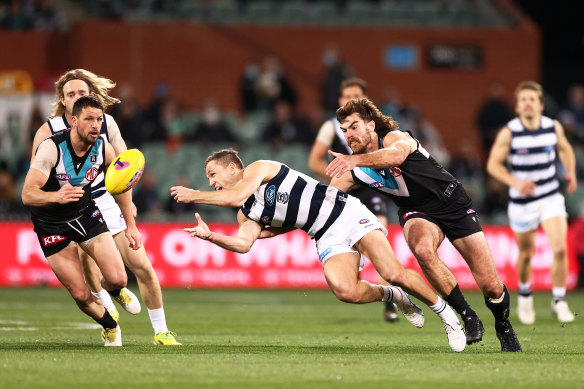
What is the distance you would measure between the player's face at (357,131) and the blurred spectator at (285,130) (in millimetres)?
11558

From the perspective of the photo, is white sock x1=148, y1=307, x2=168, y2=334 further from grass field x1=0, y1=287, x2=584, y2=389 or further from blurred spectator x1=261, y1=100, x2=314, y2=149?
blurred spectator x1=261, y1=100, x2=314, y2=149

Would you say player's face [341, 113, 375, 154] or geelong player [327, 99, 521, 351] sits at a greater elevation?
player's face [341, 113, 375, 154]

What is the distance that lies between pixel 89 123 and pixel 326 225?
6.71 feet

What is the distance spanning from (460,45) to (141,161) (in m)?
17.0

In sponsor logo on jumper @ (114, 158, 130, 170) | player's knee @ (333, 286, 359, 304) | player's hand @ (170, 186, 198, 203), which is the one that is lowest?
player's knee @ (333, 286, 359, 304)

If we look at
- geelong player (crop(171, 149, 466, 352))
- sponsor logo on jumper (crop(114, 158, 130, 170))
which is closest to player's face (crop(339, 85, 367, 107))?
geelong player (crop(171, 149, 466, 352))

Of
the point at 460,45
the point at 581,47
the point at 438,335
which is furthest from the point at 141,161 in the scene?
the point at 581,47

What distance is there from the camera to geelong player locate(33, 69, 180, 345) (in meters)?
8.74

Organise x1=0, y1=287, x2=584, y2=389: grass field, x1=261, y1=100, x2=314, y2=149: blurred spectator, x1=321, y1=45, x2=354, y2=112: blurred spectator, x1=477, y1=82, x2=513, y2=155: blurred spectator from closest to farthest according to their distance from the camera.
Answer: x1=0, y1=287, x2=584, y2=389: grass field, x1=261, y1=100, x2=314, y2=149: blurred spectator, x1=321, y1=45, x2=354, y2=112: blurred spectator, x1=477, y1=82, x2=513, y2=155: blurred spectator

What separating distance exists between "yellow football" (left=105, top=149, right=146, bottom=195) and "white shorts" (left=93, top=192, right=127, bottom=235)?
43.1 inches

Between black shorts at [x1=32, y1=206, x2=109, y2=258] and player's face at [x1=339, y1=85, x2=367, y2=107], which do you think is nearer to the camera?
black shorts at [x1=32, y1=206, x2=109, y2=258]

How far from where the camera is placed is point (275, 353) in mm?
7965

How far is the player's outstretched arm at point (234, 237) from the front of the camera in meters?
7.48

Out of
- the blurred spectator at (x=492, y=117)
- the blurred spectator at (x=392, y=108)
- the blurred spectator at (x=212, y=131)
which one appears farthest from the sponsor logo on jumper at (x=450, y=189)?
the blurred spectator at (x=492, y=117)
